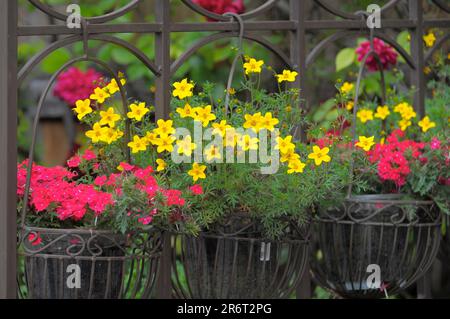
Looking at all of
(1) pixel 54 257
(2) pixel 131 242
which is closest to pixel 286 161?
(2) pixel 131 242

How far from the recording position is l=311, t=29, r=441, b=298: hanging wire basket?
89.0 inches

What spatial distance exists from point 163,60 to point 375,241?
70 centimetres

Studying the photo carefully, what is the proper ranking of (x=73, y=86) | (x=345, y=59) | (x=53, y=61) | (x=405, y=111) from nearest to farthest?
(x=405, y=111), (x=345, y=59), (x=73, y=86), (x=53, y=61)

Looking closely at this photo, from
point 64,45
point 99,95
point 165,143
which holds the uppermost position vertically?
point 64,45

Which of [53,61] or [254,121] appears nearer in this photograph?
[254,121]

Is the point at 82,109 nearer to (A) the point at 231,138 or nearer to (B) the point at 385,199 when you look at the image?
(A) the point at 231,138

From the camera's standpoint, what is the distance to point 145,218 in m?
1.89

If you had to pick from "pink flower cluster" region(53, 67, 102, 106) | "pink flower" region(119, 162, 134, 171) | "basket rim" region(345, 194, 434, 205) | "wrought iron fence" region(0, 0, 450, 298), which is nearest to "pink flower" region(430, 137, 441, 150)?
"basket rim" region(345, 194, 434, 205)

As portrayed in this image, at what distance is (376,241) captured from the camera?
2268 mm

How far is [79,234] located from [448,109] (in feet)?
4.00

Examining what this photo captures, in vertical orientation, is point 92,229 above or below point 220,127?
below

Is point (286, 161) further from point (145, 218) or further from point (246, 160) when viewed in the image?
point (145, 218)

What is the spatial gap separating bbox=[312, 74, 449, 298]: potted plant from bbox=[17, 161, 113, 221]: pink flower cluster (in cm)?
60

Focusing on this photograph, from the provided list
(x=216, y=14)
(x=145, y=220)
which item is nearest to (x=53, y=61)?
(x=216, y=14)
